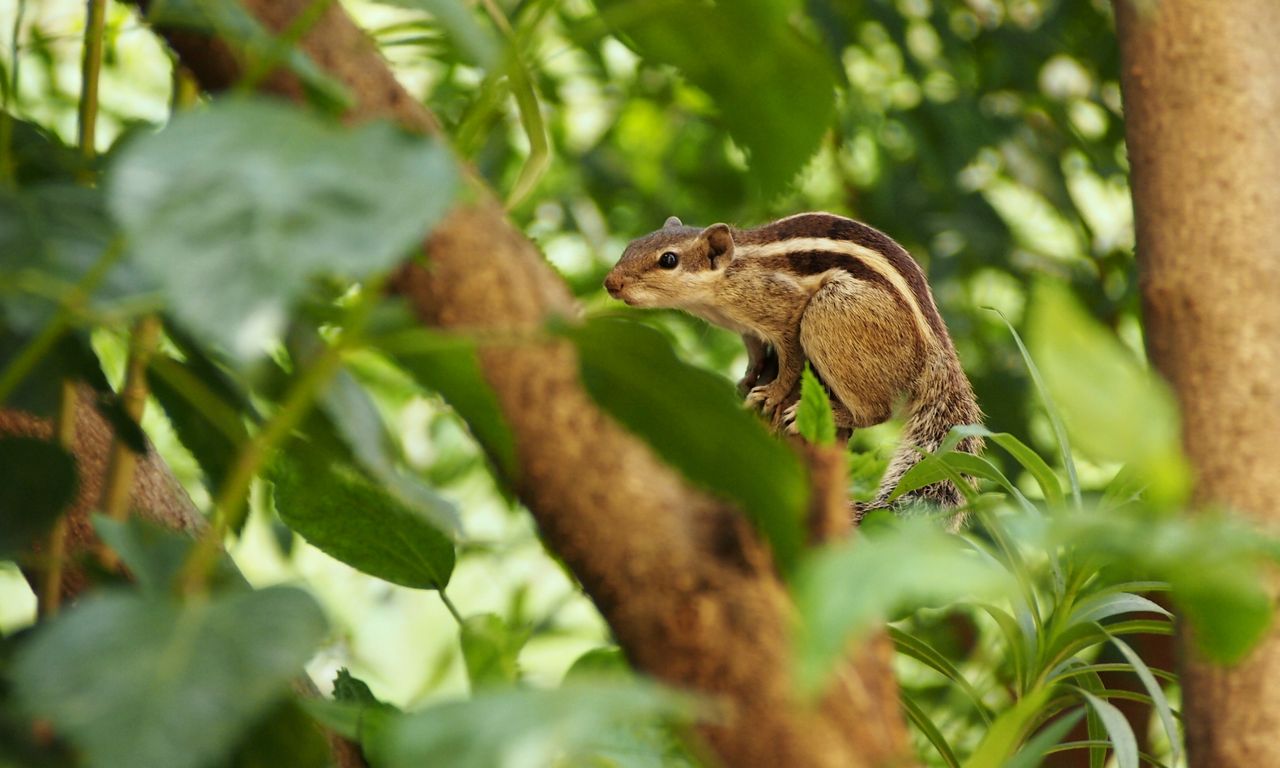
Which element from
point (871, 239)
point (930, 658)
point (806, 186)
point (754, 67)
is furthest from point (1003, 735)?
point (806, 186)

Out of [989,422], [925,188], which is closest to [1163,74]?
[989,422]

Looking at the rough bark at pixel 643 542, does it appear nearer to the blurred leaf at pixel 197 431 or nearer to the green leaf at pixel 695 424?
the green leaf at pixel 695 424

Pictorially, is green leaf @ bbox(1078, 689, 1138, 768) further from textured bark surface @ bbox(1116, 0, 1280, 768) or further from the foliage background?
the foliage background

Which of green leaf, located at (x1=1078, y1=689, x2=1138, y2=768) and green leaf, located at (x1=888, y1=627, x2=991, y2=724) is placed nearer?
green leaf, located at (x1=1078, y1=689, x2=1138, y2=768)

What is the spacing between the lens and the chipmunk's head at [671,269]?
2127 millimetres

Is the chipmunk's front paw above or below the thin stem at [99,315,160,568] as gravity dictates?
below

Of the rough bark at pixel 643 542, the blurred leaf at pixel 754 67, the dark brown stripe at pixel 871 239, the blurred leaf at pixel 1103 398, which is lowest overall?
the dark brown stripe at pixel 871 239

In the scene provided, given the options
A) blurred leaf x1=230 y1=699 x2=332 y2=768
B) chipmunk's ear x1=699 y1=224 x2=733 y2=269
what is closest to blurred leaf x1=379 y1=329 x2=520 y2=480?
blurred leaf x1=230 y1=699 x2=332 y2=768

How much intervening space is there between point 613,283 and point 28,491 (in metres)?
1.63

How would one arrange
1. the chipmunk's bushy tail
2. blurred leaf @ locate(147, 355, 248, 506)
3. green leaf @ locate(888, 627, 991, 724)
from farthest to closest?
1. the chipmunk's bushy tail
2. green leaf @ locate(888, 627, 991, 724)
3. blurred leaf @ locate(147, 355, 248, 506)

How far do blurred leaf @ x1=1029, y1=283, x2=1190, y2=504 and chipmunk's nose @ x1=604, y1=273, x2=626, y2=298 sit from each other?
1.76m

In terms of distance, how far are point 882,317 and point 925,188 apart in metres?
0.65

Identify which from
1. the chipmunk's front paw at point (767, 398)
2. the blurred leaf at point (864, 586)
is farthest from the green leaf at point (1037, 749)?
the chipmunk's front paw at point (767, 398)

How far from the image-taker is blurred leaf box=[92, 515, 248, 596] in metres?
0.46
